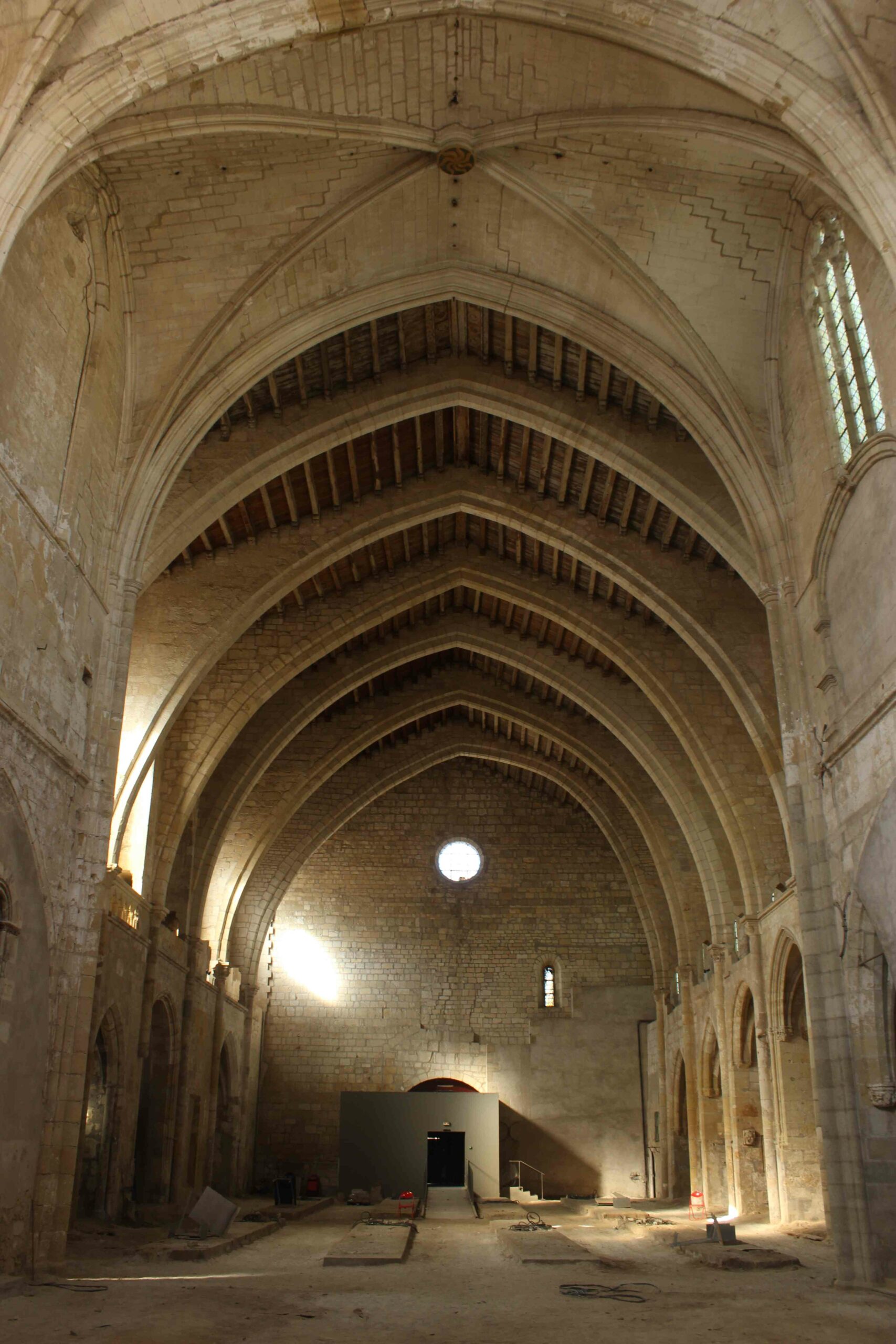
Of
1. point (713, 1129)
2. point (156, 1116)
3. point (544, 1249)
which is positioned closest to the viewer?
point (544, 1249)

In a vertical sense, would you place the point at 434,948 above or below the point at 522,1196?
above

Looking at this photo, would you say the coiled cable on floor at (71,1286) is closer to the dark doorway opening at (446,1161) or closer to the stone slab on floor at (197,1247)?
the stone slab on floor at (197,1247)

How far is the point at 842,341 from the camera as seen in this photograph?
10.3 m

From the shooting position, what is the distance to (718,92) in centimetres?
986

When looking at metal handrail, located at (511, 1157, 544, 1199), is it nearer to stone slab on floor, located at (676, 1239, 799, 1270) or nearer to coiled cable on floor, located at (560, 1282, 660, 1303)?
stone slab on floor, located at (676, 1239, 799, 1270)

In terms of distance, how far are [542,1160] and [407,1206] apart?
623cm

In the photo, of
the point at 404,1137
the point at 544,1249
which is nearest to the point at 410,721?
the point at 404,1137

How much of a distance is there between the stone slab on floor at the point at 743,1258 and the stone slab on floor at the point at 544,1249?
116 centimetres

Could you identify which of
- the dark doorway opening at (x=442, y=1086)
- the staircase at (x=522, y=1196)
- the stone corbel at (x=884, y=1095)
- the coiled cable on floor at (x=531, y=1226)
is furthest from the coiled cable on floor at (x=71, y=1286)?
the dark doorway opening at (x=442, y=1086)

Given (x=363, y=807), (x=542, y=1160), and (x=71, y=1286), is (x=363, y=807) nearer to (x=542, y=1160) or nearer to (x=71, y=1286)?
(x=542, y=1160)

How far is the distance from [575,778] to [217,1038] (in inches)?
369

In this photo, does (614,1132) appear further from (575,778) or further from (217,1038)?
(217,1038)

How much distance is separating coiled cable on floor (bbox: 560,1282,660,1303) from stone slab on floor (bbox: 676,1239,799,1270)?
5.16 feet

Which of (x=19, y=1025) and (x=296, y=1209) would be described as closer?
(x=19, y=1025)
